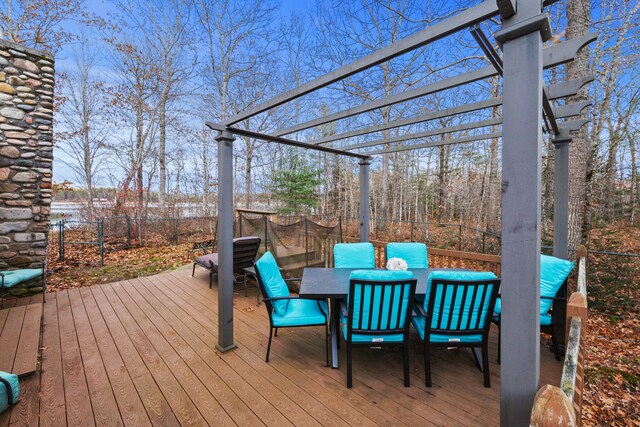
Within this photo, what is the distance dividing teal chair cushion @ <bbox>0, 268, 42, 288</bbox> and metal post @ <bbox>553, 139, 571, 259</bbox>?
7.32 meters

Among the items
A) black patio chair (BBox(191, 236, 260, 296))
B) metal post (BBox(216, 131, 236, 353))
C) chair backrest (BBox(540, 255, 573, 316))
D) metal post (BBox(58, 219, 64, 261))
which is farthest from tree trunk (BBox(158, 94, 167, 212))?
chair backrest (BBox(540, 255, 573, 316))

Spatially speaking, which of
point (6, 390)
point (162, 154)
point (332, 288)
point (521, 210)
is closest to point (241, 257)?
point (332, 288)

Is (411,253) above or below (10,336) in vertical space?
above

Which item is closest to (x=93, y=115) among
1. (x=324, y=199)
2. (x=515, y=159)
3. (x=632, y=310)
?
(x=324, y=199)

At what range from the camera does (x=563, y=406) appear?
2.52 feet

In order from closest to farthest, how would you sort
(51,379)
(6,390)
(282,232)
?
(6,390)
(51,379)
(282,232)

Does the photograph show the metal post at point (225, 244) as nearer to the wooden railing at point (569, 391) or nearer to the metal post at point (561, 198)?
the wooden railing at point (569, 391)

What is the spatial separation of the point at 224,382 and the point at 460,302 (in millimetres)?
2131

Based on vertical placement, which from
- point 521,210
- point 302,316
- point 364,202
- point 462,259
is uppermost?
point 364,202

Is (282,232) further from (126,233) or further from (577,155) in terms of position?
(126,233)

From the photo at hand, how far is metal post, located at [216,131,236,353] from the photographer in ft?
9.50

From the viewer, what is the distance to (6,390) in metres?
2.04

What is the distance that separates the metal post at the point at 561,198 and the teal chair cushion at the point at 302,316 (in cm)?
296

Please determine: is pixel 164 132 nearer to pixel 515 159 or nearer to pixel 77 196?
pixel 77 196
